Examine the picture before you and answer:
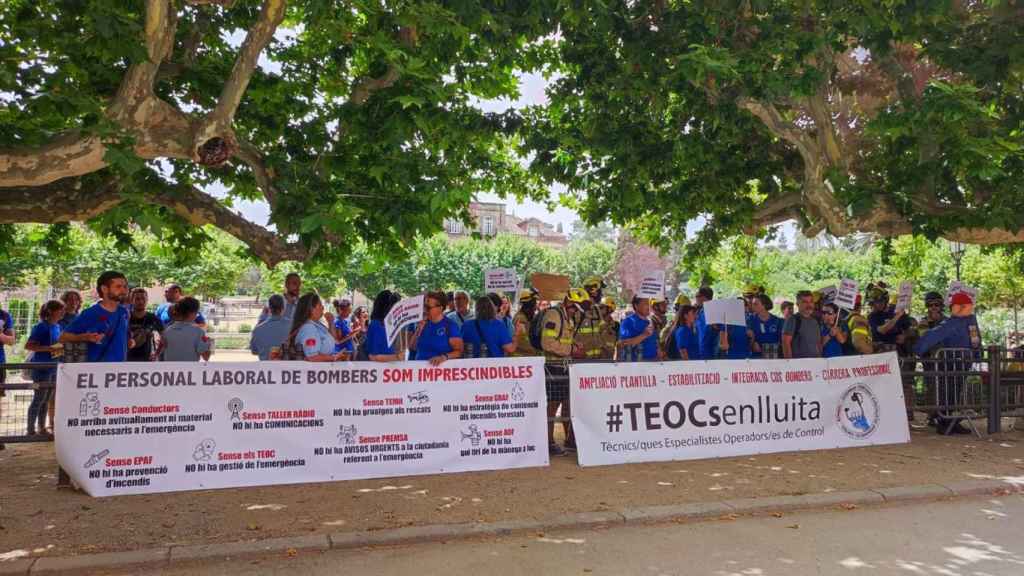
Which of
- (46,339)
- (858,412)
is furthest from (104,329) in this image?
(858,412)

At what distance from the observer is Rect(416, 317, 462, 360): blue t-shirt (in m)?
8.55

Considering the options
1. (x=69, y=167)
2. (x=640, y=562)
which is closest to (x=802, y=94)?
(x=640, y=562)

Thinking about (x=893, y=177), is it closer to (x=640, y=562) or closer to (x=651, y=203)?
(x=651, y=203)

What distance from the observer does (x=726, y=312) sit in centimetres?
1066

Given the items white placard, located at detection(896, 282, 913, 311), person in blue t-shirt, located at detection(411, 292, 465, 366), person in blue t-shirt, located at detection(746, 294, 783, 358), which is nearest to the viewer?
person in blue t-shirt, located at detection(411, 292, 465, 366)

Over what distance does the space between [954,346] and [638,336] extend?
4.70 m

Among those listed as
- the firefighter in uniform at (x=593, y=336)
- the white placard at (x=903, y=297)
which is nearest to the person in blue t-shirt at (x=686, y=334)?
the firefighter in uniform at (x=593, y=336)

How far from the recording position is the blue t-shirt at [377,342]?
840 cm

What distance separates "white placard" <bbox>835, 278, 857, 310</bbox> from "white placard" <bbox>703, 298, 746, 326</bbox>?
1544 mm

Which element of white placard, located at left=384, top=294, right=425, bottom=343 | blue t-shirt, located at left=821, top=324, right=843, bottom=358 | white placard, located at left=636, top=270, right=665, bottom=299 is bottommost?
blue t-shirt, located at left=821, top=324, right=843, bottom=358

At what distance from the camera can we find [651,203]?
42.6 ft

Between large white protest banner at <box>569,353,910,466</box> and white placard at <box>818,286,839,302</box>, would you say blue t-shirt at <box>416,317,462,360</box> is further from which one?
white placard at <box>818,286,839,302</box>

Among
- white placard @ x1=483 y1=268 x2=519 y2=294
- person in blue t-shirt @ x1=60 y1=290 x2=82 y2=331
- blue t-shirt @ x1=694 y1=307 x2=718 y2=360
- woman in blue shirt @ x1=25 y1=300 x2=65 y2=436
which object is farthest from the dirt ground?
white placard @ x1=483 y1=268 x2=519 y2=294

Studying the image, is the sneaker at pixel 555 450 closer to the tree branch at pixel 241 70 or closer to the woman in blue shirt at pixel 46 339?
the tree branch at pixel 241 70
